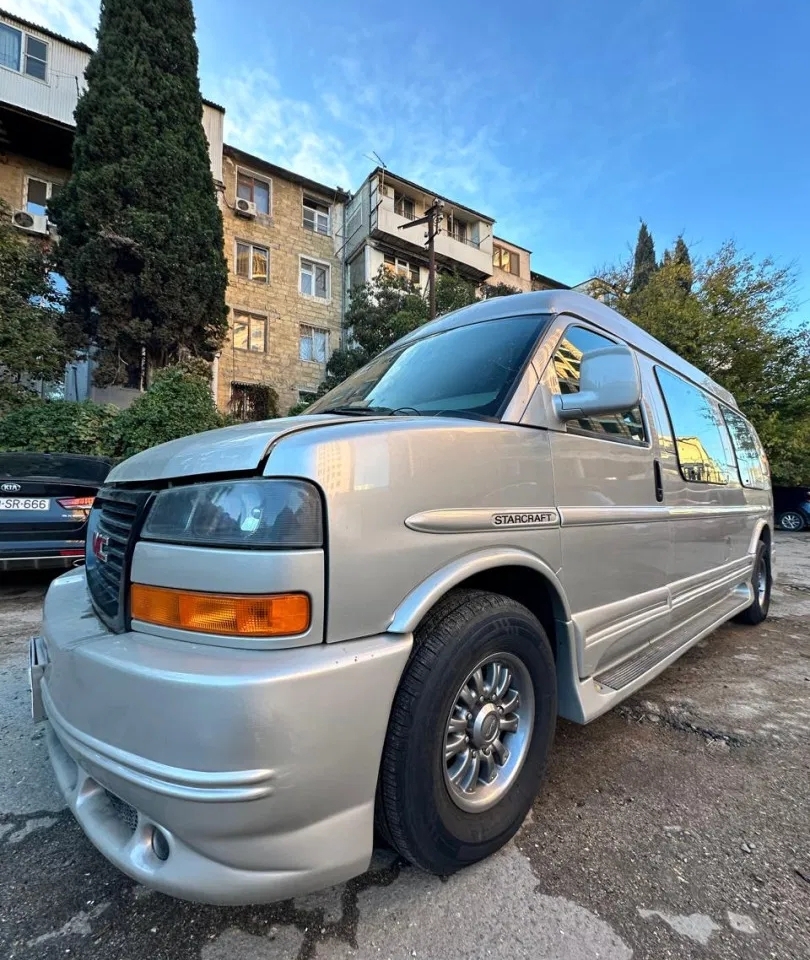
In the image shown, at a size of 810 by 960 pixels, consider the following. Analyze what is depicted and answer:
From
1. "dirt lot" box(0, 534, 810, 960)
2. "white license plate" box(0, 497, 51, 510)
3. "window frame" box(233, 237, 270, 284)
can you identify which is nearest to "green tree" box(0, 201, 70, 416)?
"white license plate" box(0, 497, 51, 510)

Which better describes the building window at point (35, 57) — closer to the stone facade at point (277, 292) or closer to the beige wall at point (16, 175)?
the beige wall at point (16, 175)

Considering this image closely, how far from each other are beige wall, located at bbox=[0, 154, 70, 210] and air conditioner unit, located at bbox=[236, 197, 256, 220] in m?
5.87

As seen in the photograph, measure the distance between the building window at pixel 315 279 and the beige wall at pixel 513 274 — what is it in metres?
7.69

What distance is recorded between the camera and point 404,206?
22.4m

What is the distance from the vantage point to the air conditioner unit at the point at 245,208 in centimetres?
1870

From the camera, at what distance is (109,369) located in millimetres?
13266

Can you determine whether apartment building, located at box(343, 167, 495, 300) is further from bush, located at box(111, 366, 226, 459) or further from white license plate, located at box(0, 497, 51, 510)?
white license plate, located at box(0, 497, 51, 510)

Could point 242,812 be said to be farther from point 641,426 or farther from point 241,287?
point 241,287

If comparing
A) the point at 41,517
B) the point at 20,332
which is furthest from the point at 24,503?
the point at 20,332

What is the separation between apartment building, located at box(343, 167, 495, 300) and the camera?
20.1 m

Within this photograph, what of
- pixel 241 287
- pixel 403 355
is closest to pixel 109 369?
pixel 241 287

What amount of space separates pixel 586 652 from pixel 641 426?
49.2 inches

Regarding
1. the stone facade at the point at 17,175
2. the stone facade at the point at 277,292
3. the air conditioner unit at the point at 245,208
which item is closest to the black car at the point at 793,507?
the stone facade at the point at 277,292

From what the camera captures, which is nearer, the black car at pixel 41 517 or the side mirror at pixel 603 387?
the side mirror at pixel 603 387
